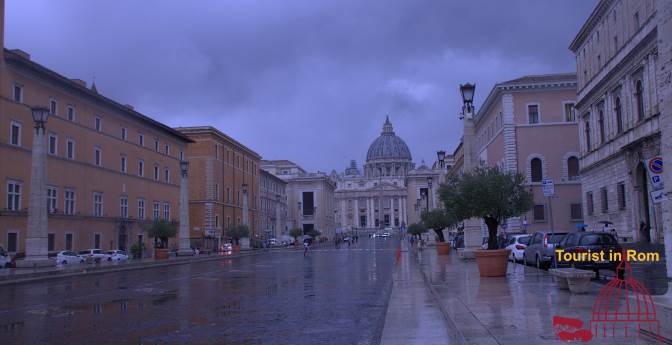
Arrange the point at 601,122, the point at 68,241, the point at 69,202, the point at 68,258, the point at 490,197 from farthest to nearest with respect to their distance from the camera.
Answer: the point at 69,202, the point at 68,241, the point at 601,122, the point at 68,258, the point at 490,197

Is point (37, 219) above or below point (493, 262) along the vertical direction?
above

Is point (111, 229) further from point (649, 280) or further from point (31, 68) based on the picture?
point (649, 280)

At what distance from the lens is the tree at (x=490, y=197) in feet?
72.8

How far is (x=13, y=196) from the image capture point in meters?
39.8

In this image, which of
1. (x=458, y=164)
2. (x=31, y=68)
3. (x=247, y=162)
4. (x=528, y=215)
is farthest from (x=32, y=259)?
(x=458, y=164)

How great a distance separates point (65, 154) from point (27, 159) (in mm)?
4737

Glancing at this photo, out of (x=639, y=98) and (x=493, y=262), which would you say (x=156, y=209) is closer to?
(x=639, y=98)

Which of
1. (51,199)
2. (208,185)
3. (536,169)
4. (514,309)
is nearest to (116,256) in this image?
(51,199)

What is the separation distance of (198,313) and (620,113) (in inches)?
1291

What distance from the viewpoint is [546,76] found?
5747cm

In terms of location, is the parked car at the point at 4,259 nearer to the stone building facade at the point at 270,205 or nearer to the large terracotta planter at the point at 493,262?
the large terracotta planter at the point at 493,262

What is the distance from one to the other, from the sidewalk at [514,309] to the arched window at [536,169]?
1585 inches

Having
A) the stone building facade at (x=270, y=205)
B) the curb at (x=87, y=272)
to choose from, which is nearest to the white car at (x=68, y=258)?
the curb at (x=87, y=272)

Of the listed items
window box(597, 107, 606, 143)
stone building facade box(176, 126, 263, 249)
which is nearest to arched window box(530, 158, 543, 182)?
window box(597, 107, 606, 143)
